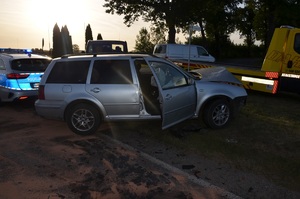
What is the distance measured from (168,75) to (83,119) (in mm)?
2005

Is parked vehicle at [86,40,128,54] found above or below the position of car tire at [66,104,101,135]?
above

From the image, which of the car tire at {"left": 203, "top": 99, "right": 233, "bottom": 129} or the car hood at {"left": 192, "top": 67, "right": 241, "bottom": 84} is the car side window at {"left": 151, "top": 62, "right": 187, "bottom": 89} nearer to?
the car hood at {"left": 192, "top": 67, "right": 241, "bottom": 84}

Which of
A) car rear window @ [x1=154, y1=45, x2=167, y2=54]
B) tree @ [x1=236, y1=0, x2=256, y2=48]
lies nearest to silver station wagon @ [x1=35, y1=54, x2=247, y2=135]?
car rear window @ [x1=154, y1=45, x2=167, y2=54]

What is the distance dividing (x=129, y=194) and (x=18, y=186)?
1.56 metres

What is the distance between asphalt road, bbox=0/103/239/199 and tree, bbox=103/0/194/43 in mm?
22665

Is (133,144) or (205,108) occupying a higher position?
(205,108)

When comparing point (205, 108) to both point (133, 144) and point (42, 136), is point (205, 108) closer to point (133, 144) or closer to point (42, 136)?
point (133, 144)

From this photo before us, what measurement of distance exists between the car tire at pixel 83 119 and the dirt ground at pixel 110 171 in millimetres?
188

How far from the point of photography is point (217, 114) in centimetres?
657

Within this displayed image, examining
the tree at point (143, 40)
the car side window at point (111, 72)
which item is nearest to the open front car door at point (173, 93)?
the car side window at point (111, 72)

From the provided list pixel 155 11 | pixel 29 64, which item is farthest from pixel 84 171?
pixel 155 11

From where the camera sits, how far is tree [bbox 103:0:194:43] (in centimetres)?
2692

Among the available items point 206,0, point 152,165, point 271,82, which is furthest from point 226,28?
point 152,165

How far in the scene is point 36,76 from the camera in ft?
27.6
